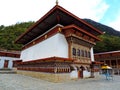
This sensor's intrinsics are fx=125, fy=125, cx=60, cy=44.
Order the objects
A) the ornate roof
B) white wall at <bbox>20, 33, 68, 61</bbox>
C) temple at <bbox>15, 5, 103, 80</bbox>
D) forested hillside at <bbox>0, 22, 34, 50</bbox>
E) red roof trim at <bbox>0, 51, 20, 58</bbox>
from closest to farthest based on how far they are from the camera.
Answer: temple at <bbox>15, 5, 103, 80</bbox>, the ornate roof, white wall at <bbox>20, 33, 68, 61</bbox>, red roof trim at <bbox>0, 51, 20, 58</bbox>, forested hillside at <bbox>0, 22, 34, 50</bbox>

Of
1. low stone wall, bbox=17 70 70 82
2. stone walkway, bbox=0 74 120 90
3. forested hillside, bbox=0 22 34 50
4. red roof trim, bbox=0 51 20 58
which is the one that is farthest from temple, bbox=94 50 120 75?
forested hillside, bbox=0 22 34 50

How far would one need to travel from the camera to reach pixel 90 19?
64.4m

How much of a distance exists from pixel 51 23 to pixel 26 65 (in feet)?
19.3

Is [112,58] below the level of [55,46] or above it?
below

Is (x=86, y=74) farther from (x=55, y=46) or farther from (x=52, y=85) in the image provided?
(x=52, y=85)

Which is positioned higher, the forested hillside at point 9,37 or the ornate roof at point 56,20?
the forested hillside at point 9,37

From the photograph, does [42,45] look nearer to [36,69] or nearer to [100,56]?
[36,69]

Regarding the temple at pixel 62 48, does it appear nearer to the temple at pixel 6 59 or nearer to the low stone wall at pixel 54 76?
the low stone wall at pixel 54 76

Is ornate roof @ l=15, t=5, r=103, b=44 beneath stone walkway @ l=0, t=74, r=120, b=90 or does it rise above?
above

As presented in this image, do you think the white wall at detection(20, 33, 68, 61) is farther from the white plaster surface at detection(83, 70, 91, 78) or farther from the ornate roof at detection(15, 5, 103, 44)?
the white plaster surface at detection(83, 70, 91, 78)

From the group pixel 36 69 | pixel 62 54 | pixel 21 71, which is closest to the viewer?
pixel 62 54

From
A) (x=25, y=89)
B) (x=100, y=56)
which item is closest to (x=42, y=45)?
(x=25, y=89)

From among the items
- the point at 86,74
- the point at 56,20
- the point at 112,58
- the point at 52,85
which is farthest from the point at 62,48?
the point at 112,58

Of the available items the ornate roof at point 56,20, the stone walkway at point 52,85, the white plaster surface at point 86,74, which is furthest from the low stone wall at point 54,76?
the ornate roof at point 56,20
